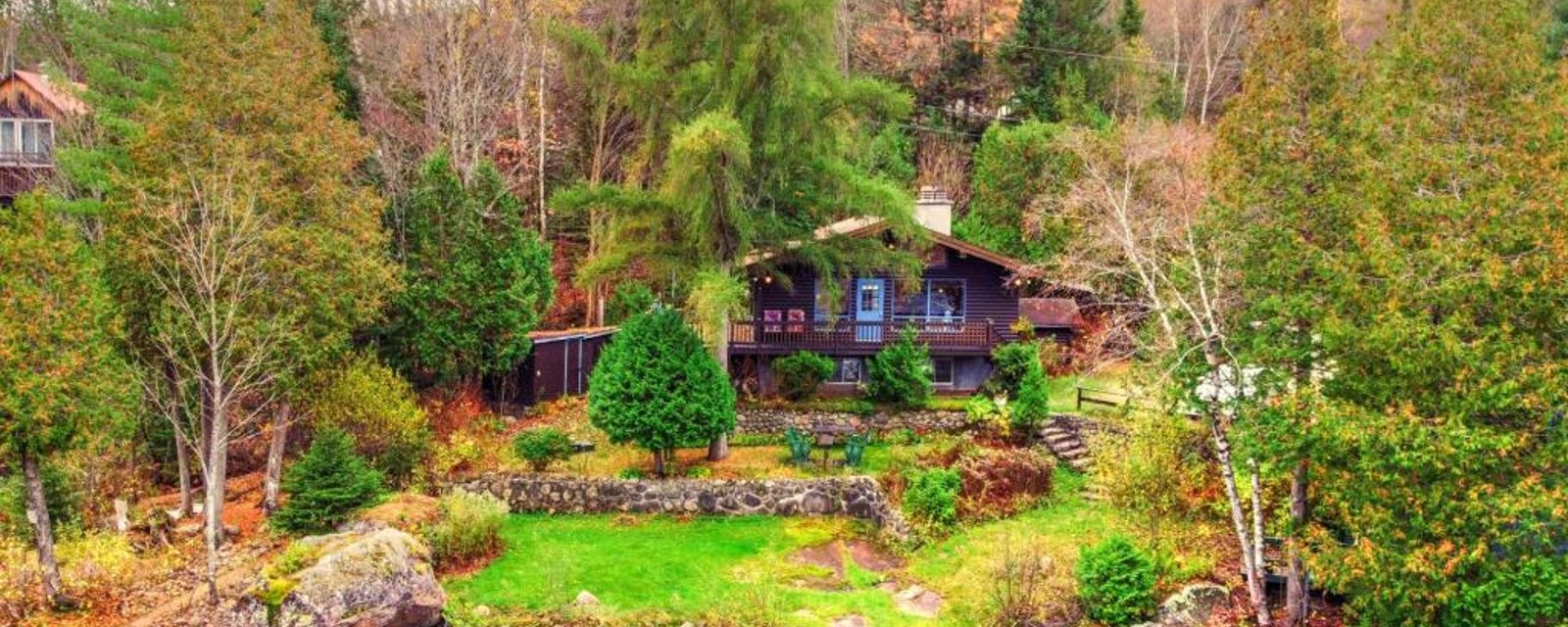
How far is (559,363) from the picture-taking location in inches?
1038

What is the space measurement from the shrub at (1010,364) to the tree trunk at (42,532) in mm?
18840

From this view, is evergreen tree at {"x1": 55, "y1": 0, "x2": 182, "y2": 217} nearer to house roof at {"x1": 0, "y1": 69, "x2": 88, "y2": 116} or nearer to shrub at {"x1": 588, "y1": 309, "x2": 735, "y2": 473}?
house roof at {"x1": 0, "y1": 69, "x2": 88, "y2": 116}

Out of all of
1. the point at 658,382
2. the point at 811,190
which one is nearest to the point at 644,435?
the point at 658,382

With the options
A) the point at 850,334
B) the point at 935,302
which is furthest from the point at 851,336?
the point at 935,302

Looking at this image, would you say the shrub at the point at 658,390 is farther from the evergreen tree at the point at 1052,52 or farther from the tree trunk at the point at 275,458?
the evergreen tree at the point at 1052,52

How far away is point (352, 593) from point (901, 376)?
1447 centimetres

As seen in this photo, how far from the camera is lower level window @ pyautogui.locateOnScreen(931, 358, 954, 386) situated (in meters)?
27.0

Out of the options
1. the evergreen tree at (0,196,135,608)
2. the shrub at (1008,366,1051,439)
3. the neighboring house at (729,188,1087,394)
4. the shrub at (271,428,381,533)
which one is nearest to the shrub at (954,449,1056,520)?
the shrub at (1008,366,1051,439)

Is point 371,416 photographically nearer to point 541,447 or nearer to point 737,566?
point 541,447

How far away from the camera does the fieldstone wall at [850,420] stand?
79.0 ft

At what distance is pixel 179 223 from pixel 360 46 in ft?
73.8

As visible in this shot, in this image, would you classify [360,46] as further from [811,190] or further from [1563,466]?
[1563,466]

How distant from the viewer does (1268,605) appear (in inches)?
529

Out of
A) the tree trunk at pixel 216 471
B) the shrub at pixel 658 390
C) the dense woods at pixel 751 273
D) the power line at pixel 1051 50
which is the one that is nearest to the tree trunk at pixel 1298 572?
the dense woods at pixel 751 273
